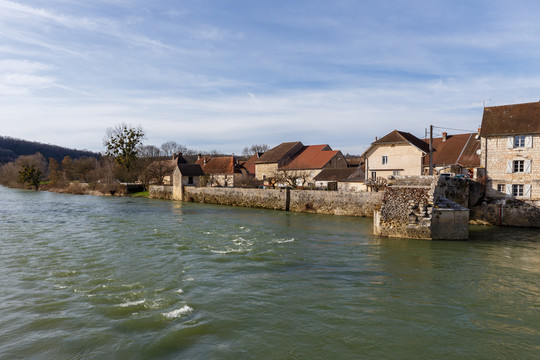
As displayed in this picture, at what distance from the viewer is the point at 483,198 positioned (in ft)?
74.1

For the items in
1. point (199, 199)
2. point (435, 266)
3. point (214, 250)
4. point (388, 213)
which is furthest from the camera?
point (199, 199)

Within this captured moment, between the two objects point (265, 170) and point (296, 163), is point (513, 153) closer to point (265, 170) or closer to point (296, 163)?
point (296, 163)

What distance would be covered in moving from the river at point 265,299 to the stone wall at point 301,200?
11092 mm

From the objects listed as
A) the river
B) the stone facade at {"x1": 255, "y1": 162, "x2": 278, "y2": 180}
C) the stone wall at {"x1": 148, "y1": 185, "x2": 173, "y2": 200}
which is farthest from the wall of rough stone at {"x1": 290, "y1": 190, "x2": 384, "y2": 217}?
the stone wall at {"x1": 148, "y1": 185, "x2": 173, "y2": 200}

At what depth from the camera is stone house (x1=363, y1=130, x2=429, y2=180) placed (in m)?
Answer: 30.4

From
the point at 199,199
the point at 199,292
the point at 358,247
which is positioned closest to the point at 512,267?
the point at 358,247

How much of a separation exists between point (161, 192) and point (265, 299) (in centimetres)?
4053

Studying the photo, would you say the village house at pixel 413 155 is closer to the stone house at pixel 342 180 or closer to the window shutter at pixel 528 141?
the stone house at pixel 342 180

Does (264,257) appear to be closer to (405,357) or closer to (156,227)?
(405,357)

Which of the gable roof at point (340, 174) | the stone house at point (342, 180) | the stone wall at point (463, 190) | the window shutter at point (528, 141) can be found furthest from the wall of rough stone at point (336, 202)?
the window shutter at point (528, 141)

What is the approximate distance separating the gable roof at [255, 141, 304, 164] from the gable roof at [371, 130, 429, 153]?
19.3 m

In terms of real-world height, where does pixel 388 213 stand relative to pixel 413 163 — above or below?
below

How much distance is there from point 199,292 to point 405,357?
4815 mm

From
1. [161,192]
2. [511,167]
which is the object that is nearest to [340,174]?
[511,167]
